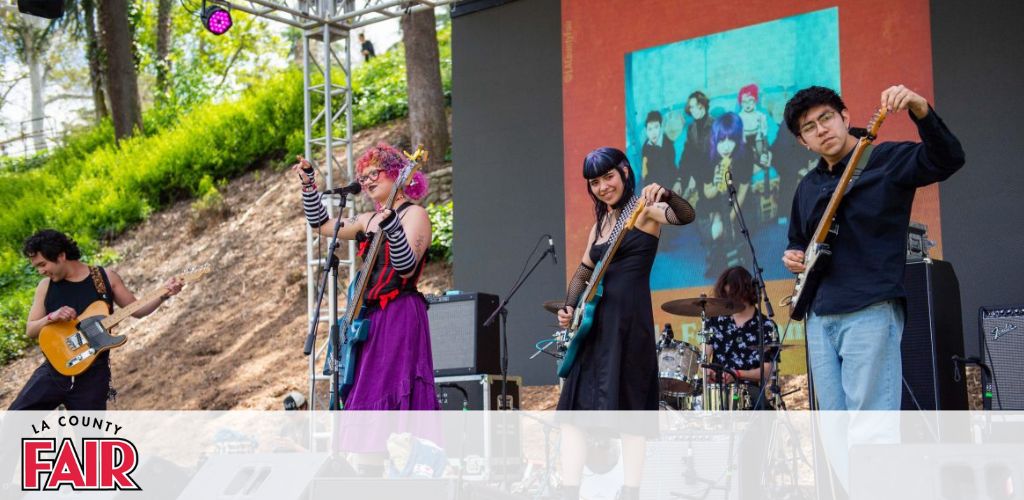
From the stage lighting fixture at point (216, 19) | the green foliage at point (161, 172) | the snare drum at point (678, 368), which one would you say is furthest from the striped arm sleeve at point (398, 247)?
the green foliage at point (161, 172)

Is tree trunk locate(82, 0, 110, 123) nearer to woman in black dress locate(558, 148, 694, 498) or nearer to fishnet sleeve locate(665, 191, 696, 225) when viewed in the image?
woman in black dress locate(558, 148, 694, 498)

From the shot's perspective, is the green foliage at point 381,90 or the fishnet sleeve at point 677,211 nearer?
the fishnet sleeve at point 677,211

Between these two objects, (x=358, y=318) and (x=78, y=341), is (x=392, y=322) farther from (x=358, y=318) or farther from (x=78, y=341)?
(x=78, y=341)

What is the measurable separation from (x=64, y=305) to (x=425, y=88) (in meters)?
7.36

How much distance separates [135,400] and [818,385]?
10.3 m

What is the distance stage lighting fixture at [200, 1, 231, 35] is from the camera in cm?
911

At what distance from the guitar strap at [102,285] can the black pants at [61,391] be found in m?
0.40

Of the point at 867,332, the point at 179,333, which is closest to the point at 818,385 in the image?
the point at 867,332

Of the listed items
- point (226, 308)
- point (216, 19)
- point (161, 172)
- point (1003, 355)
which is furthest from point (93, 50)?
point (1003, 355)

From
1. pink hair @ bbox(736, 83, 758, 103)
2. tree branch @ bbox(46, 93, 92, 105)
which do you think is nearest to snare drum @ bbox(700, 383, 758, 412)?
pink hair @ bbox(736, 83, 758, 103)

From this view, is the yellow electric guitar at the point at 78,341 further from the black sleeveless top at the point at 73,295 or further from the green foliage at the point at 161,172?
the green foliage at the point at 161,172

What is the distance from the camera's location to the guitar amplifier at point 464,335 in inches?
275

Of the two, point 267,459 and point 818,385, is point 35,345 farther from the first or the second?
point 818,385

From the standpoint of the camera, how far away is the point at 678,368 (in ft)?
19.6
